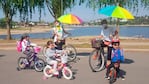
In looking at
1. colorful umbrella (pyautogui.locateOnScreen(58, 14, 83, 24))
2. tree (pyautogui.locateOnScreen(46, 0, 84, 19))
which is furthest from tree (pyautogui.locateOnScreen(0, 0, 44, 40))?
colorful umbrella (pyautogui.locateOnScreen(58, 14, 83, 24))

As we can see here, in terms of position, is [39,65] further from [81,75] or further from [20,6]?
[20,6]

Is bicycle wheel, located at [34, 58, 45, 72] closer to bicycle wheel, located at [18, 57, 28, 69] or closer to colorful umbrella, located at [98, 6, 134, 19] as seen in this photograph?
bicycle wheel, located at [18, 57, 28, 69]

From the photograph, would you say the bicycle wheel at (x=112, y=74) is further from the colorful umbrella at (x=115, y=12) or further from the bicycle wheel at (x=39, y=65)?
the bicycle wheel at (x=39, y=65)

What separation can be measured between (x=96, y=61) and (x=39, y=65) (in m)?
1.92

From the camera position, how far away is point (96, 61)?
32.7ft

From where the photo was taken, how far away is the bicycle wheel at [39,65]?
10109 mm

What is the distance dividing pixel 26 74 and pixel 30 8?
1823cm

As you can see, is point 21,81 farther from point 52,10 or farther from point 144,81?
point 52,10

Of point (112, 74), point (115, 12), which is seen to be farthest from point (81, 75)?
point (115, 12)

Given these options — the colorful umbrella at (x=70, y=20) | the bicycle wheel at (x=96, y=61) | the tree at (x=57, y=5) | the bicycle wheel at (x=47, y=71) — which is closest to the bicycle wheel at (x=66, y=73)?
Result: the bicycle wheel at (x=47, y=71)

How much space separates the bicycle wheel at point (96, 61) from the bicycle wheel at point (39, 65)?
1596 millimetres

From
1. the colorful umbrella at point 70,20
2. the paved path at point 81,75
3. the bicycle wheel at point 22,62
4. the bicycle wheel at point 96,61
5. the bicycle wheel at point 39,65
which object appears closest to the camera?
the paved path at point 81,75

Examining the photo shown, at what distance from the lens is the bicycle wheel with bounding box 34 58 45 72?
33.2ft

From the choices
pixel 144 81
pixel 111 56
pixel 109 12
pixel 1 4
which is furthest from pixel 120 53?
pixel 1 4
